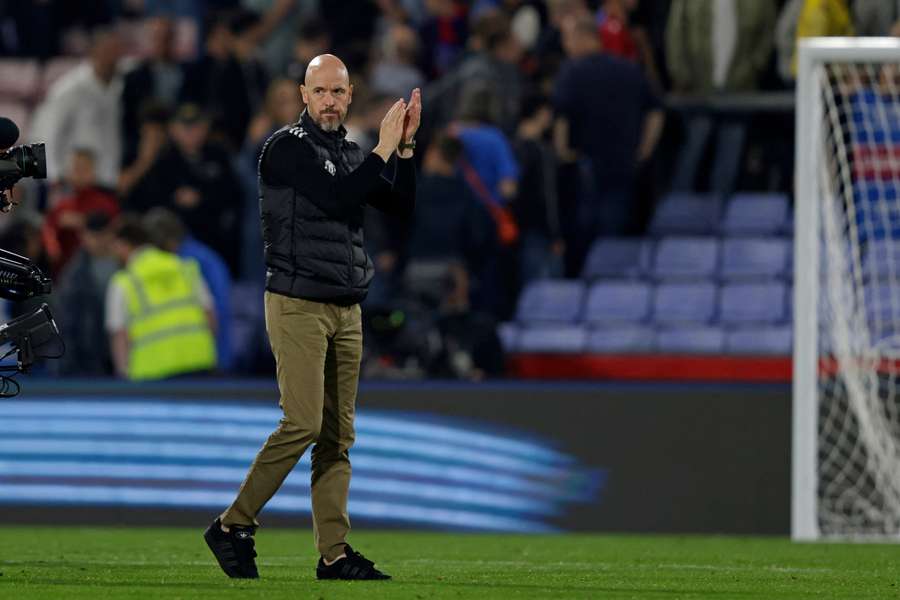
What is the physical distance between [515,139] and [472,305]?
4.98 ft

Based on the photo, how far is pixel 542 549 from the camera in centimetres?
1125

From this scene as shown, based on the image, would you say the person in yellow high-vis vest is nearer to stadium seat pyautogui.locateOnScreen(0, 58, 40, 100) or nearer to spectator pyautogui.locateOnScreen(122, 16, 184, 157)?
spectator pyautogui.locateOnScreen(122, 16, 184, 157)

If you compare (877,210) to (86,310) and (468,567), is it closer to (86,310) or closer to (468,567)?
(86,310)

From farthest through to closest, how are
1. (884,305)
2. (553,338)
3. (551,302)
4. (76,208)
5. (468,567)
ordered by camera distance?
(76,208) → (551,302) → (553,338) → (884,305) → (468,567)

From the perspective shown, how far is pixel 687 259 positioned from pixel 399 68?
9.64 feet

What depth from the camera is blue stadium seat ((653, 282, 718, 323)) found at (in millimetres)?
15445

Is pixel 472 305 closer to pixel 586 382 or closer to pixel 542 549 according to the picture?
→ pixel 586 382

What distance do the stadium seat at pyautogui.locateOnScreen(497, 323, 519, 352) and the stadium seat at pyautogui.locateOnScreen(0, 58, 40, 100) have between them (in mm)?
6397

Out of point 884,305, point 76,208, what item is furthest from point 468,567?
point 76,208

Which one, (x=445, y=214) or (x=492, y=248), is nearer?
(x=445, y=214)

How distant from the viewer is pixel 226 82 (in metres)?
17.6

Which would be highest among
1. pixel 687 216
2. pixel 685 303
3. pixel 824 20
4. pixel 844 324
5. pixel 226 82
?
pixel 824 20

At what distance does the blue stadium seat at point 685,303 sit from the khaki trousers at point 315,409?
7.21 metres

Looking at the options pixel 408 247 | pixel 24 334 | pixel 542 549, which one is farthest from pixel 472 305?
pixel 24 334
